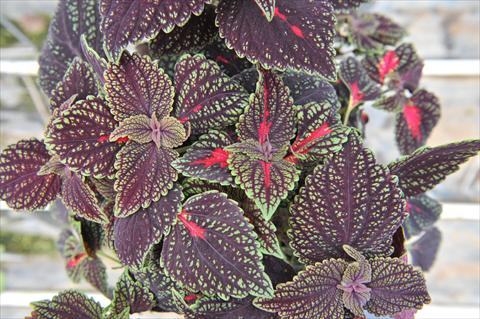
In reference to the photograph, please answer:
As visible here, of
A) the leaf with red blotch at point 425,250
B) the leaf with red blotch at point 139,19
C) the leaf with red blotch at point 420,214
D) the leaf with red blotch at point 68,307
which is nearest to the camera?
the leaf with red blotch at point 139,19

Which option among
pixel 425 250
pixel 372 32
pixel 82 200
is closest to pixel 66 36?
pixel 82 200

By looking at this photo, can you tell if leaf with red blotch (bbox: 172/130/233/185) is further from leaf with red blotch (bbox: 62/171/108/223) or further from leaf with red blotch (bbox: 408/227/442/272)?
leaf with red blotch (bbox: 408/227/442/272)

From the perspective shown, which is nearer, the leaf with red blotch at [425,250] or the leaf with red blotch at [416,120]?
the leaf with red blotch at [416,120]

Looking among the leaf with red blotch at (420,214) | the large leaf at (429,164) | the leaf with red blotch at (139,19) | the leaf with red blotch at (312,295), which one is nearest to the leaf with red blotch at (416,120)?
the leaf with red blotch at (420,214)

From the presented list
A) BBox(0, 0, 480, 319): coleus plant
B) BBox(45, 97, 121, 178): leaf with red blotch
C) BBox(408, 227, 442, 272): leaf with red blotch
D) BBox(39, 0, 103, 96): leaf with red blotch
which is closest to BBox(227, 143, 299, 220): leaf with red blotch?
BBox(0, 0, 480, 319): coleus plant

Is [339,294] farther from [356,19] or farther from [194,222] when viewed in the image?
[356,19]

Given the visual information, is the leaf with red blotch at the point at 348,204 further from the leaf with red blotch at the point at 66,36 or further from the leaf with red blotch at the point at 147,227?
the leaf with red blotch at the point at 66,36
